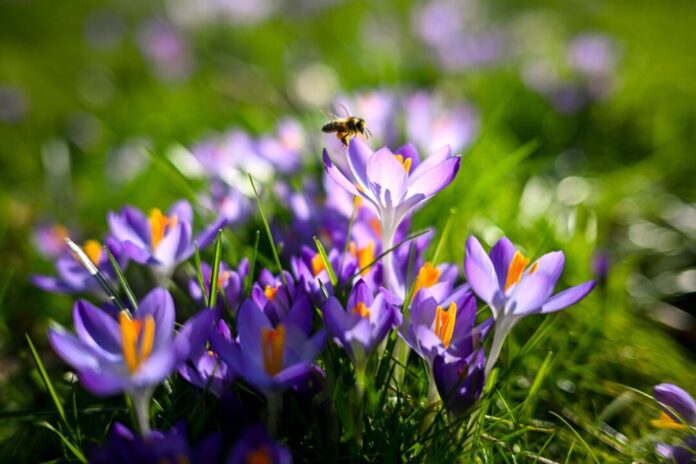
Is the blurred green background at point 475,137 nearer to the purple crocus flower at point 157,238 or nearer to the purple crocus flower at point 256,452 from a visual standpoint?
the purple crocus flower at point 157,238

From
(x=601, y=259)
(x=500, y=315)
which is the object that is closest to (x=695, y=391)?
(x=601, y=259)

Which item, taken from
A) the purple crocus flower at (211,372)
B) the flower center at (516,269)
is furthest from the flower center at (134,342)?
the flower center at (516,269)

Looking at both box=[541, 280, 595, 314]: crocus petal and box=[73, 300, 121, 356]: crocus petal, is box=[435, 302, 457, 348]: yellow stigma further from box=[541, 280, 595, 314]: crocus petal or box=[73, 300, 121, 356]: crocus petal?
box=[73, 300, 121, 356]: crocus petal

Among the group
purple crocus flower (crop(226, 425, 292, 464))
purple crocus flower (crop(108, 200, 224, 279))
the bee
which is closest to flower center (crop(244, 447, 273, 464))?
purple crocus flower (crop(226, 425, 292, 464))

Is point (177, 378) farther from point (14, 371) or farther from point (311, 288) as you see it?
point (14, 371)

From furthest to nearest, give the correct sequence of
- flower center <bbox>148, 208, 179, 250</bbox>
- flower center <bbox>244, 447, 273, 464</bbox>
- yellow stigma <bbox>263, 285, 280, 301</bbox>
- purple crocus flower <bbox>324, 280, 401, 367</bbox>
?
flower center <bbox>148, 208, 179, 250</bbox> → yellow stigma <bbox>263, 285, 280, 301</bbox> → purple crocus flower <bbox>324, 280, 401, 367</bbox> → flower center <bbox>244, 447, 273, 464</bbox>

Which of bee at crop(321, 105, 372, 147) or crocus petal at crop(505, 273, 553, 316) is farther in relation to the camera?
bee at crop(321, 105, 372, 147)
